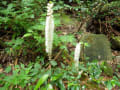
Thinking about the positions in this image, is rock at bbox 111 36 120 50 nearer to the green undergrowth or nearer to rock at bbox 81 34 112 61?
rock at bbox 81 34 112 61

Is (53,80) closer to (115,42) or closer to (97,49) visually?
(97,49)

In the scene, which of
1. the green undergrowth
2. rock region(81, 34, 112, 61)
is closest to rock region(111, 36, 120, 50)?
rock region(81, 34, 112, 61)

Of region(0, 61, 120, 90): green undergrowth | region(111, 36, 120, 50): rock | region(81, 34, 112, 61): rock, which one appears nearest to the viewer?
region(0, 61, 120, 90): green undergrowth

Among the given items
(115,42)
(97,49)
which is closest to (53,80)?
(97,49)

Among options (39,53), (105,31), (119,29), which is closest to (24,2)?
(39,53)

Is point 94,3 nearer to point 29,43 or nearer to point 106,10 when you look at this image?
point 106,10

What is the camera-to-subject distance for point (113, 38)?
9.66 ft

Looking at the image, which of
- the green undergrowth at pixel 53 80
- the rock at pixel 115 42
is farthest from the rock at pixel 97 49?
the green undergrowth at pixel 53 80

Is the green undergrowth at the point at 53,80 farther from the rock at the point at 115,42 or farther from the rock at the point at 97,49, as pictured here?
the rock at the point at 115,42

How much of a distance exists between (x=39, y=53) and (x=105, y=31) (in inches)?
85.7

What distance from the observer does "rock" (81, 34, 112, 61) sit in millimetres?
2357

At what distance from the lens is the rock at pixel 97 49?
7.73 feet

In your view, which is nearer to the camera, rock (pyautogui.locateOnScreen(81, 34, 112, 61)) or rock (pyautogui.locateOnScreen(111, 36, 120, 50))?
rock (pyautogui.locateOnScreen(81, 34, 112, 61))

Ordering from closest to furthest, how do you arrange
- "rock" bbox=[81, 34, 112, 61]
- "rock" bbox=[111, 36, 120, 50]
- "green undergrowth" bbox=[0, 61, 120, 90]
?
1. "green undergrowth" bbox=[0, 61, 120, 90]
2. "rock" bbox=[81, 34, 112, 61]
3. "rock" bbox=[111, 36, 120, 50]
